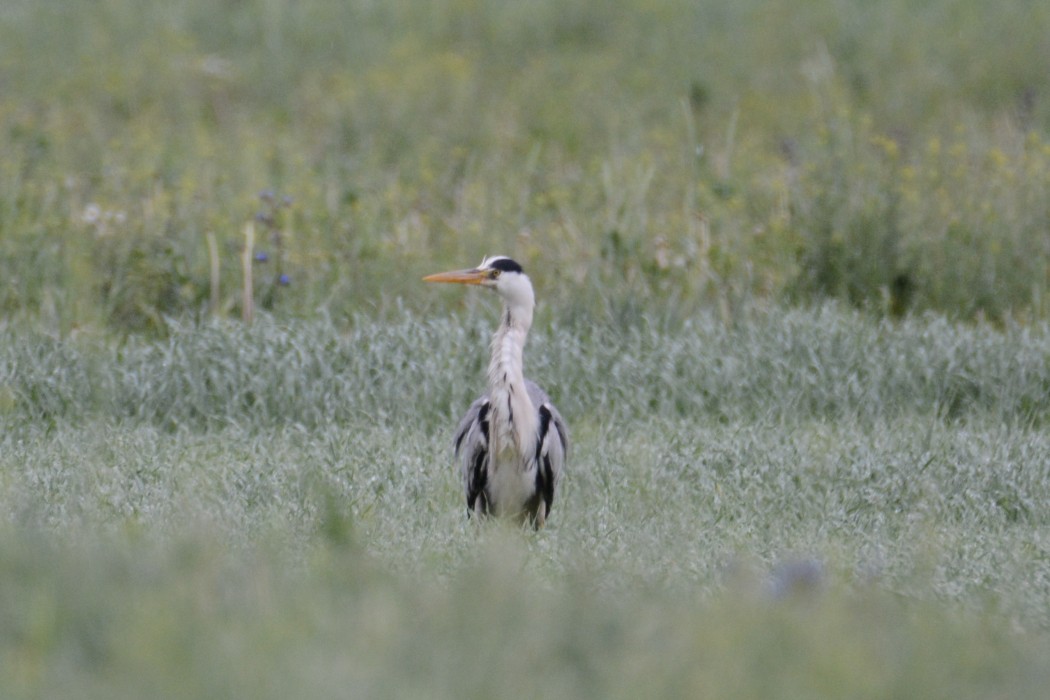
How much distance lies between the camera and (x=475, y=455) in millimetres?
5934

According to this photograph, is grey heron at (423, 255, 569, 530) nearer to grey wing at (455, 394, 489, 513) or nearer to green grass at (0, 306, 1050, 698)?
grey wing at (455, 394, 489, 513)

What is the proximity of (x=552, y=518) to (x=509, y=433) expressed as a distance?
53cm

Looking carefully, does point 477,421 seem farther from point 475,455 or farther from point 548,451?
point 548,451

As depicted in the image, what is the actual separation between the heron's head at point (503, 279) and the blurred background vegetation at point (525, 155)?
2621mm

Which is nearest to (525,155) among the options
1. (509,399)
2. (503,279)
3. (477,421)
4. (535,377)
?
(535,377)

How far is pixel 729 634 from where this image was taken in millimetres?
3166

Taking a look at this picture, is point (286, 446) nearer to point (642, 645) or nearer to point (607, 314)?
point (607, 314)

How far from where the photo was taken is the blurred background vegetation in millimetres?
9227

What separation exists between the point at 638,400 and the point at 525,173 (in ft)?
13.4

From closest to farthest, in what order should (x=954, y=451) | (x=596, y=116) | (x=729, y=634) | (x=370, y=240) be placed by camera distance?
(x=729, y=634), (x=954, y=451), (x=370, y=240), (x=596, y=116)

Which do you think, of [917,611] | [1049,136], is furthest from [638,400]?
[1049,136]

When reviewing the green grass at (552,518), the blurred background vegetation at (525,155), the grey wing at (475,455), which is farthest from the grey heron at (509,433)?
the blurred background vegetation at (525,155)

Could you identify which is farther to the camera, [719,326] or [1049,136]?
[1049,136]

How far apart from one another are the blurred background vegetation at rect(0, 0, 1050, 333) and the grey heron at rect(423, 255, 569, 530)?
105 inches
